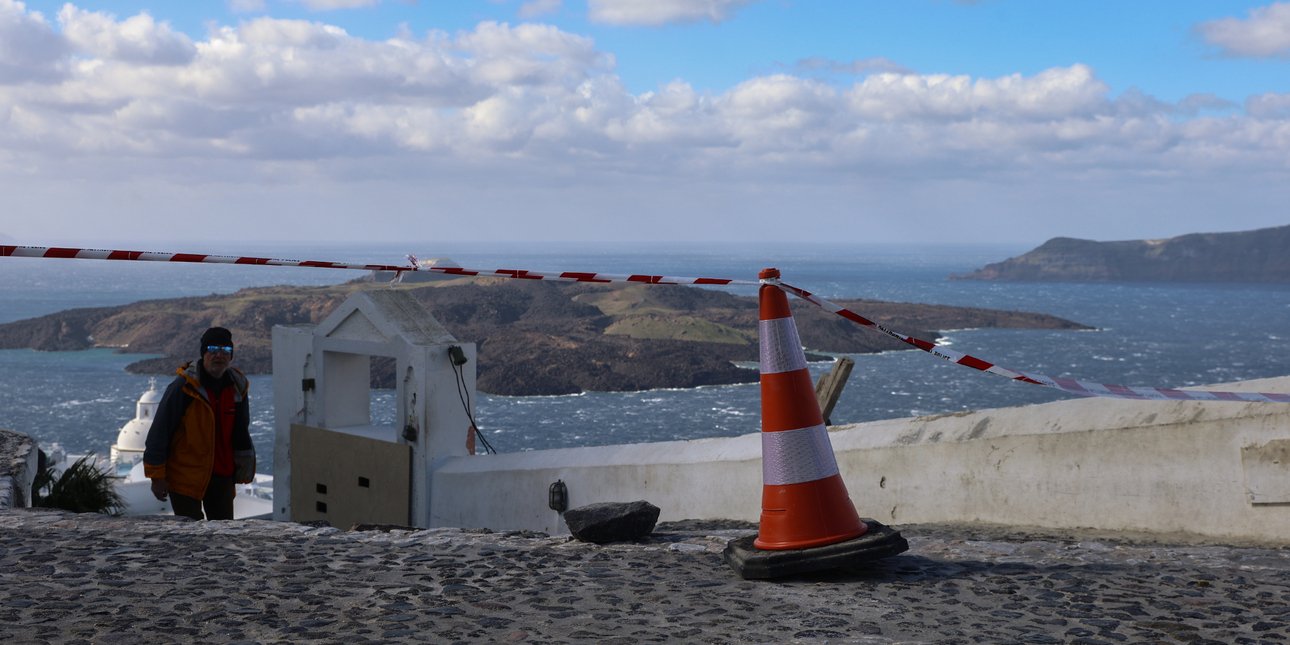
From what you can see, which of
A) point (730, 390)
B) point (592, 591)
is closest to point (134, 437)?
point (592, 591)

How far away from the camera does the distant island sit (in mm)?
117312

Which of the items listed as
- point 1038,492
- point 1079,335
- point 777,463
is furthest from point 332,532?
point 1079,335

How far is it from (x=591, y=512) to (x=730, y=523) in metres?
2.15

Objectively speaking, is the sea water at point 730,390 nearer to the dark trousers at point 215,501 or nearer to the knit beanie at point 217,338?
the dark trousers at point 215,501

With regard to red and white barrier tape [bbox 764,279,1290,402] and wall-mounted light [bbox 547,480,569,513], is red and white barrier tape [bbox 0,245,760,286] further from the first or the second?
wall-mounted light [bbox 547,480,569,513]

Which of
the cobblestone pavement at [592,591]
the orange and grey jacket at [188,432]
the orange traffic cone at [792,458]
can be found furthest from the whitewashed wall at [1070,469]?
the orange and grey jacket at [188,432]

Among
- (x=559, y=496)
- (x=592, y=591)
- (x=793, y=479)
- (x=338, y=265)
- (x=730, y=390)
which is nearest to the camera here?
(x=592, y=591)

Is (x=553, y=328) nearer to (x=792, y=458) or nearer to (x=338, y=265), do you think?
(x=338, y=265)

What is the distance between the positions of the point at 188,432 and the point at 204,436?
0.30 ft

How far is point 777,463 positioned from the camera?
4.99 metres

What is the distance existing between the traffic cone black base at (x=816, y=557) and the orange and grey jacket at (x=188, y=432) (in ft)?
10.2

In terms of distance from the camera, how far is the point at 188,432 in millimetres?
6574

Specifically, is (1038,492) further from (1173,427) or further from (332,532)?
(332,532)

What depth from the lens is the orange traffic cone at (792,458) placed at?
4.88m
